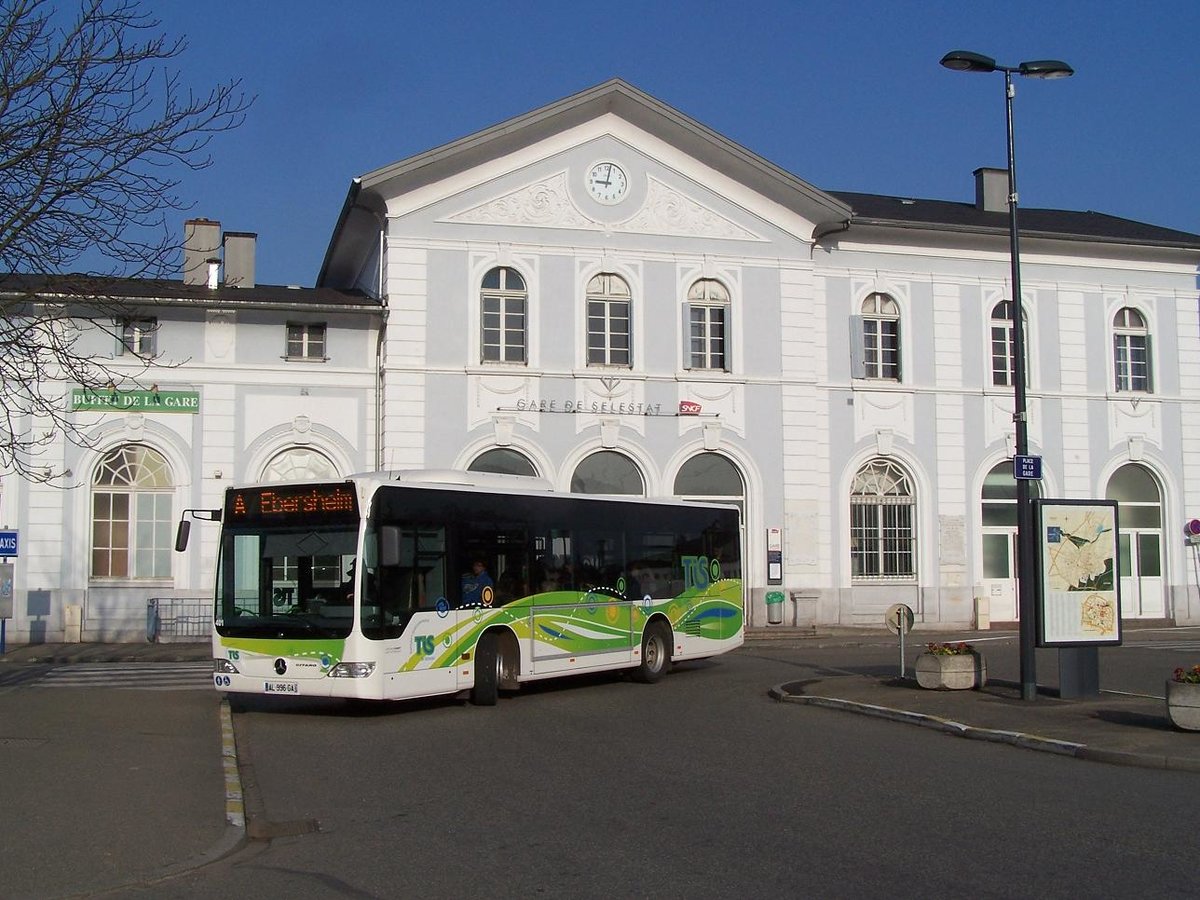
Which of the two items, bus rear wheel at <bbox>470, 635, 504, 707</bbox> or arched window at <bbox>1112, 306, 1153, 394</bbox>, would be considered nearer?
bus rear wheel at <bbox>470, 635, 504, 707</bbox>

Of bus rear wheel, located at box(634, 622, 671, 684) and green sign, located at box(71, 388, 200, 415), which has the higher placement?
green sign, located at box(71, 388, 200, 415)

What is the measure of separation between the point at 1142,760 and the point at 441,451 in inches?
770

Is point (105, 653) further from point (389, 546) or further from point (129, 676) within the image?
point (389, 546)

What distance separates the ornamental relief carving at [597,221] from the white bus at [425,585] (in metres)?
11.7

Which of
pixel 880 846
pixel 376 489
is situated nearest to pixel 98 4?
pixel 376 489

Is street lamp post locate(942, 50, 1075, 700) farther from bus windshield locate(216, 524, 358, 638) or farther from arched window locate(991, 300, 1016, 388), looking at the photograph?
arched window locate(991, 300, 1016, 388)

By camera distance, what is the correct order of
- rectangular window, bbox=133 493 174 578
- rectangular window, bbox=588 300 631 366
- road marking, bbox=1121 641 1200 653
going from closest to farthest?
road marking, bbox=1121 641 1200 653
rectangular window, bbox=133 493 174 578
rectangular window, bbox=588 300 631 366

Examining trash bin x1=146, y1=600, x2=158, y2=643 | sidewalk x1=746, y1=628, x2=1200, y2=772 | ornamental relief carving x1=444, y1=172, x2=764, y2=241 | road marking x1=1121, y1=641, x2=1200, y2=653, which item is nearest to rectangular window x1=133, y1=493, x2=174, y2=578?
trash bin x1=146, y1=600, x2=158, y2=643

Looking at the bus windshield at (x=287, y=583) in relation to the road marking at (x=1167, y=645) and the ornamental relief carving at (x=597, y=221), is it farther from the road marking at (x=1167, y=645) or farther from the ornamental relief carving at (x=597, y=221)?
the road marking at (x=1167, y=645)

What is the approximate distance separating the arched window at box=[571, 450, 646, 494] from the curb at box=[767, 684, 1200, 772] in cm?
1339

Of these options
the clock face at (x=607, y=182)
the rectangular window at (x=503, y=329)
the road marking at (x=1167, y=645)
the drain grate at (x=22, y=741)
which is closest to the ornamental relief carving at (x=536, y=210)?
the clock face at (x=607, y=182)

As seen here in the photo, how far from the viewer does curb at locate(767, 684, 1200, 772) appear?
11953mm

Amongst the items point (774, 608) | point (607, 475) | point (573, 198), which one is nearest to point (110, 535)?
point (607, 475)

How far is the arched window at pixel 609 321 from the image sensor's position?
31.0 m
